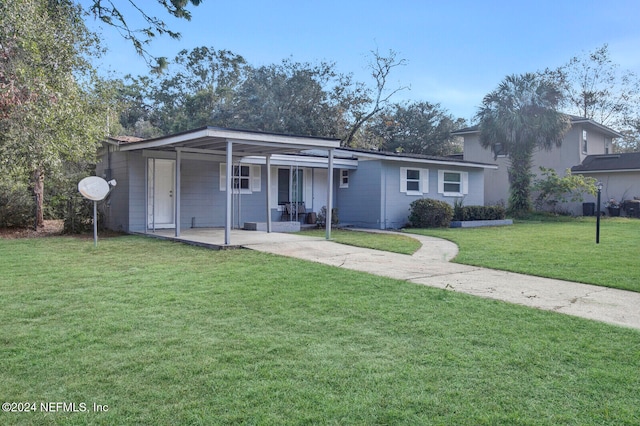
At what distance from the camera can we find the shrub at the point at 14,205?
543 inches

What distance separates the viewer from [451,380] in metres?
3.32

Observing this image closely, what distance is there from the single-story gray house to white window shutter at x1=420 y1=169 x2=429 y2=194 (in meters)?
0.04

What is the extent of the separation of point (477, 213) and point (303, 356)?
50.9 feet

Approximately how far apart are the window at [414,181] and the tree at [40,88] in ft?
32.9

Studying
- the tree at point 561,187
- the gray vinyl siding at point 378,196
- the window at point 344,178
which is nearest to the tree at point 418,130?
the tree at point 561,187

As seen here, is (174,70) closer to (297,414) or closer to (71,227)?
(71,227)

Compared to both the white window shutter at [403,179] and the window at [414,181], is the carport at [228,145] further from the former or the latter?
the window at [414,181]

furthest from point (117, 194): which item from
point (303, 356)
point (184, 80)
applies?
point (184, 80)

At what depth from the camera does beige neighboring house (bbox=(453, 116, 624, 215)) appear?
24.8 m

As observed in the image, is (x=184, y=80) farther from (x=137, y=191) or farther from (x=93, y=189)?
(x=93, y=189)

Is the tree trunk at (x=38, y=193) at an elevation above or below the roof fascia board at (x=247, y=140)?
below

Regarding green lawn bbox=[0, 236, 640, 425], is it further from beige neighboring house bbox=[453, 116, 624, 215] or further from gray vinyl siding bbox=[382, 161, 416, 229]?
beige neighboring house bbox=[453, 116, 624, 215]

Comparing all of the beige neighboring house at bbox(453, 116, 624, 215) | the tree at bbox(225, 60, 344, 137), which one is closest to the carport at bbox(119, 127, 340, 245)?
the beige neighboring house at bbox(453, 116, 624, 215)

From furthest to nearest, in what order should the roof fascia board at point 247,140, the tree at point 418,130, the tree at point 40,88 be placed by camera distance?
1. the tree at point 418,130
2. the roof fascia board at point 247,140
3. the tree at point 40,88
